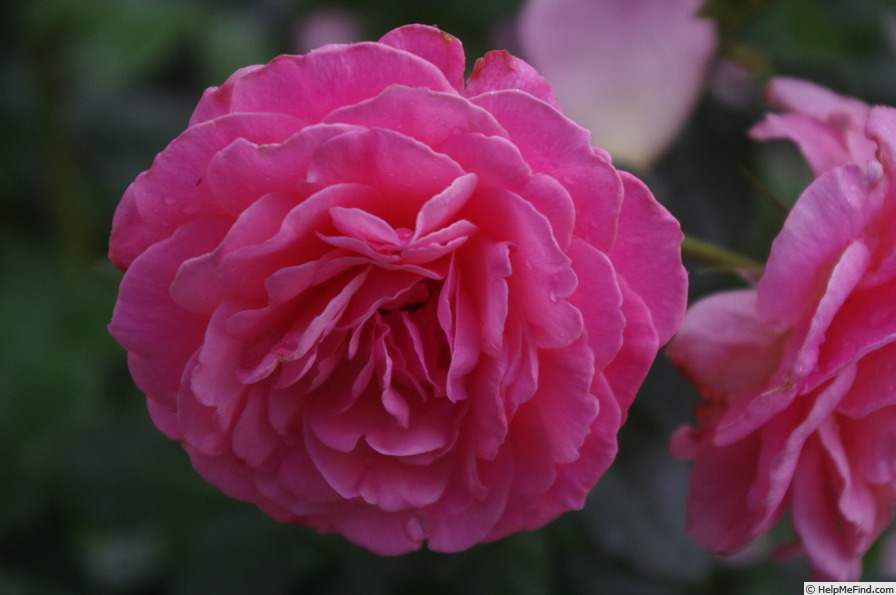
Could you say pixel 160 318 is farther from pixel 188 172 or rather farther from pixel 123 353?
pixel 123 353

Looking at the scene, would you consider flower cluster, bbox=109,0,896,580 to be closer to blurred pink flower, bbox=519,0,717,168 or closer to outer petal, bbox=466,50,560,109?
outer petal, bbox=466,50,560,109

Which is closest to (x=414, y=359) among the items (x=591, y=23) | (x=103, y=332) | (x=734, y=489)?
(x=734, y=489)

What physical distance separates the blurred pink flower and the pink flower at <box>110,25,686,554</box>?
0.44 metres

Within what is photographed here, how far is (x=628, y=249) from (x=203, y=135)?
0.86 ft

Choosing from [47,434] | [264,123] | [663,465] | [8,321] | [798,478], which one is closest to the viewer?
[264,123]

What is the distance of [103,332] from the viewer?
3.89ft

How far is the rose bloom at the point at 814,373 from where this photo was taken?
56 cm

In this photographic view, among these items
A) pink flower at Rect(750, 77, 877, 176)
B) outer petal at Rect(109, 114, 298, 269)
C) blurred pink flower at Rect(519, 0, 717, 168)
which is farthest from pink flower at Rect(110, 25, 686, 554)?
blurred pink flower at Rect(519, 0, 717, 168)

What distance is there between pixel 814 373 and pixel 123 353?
962mm

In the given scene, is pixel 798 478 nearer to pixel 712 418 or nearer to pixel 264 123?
pixel 712 418

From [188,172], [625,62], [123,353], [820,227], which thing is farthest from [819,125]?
[123,353]

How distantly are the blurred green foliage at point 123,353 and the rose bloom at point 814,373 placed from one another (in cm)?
A: 17

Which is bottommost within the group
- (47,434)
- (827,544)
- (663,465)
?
(47,434)

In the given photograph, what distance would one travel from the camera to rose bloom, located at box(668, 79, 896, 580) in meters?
0.56
